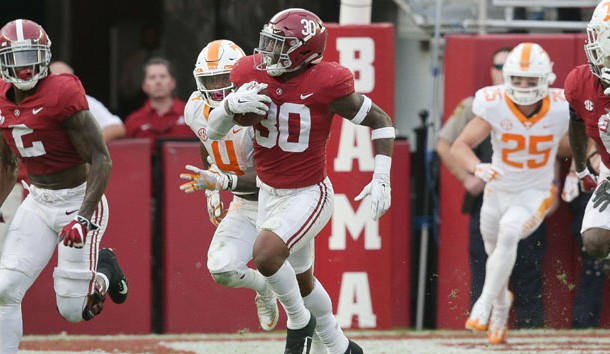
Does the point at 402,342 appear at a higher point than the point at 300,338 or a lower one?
lower

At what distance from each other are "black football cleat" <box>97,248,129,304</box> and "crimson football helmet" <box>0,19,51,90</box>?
1110 mm

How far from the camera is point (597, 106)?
7.23m

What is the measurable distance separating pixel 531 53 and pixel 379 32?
3.19ft

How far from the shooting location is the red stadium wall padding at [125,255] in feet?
31.2

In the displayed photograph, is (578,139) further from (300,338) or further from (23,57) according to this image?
(23,57)

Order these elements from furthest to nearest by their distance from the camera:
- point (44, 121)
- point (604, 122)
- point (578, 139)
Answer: point (578, 139) < point (44, 121) < point (604, 122)

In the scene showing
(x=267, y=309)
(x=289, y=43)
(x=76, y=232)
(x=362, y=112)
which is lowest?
(x=267, y=309)

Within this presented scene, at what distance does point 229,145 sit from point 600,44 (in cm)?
193

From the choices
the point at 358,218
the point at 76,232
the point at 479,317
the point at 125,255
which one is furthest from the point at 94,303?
the point at 479,317

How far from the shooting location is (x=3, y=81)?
7.37 metres

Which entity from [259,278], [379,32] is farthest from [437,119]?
[259,278]

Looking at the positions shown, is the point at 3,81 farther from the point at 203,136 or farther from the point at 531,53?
the point at 531,53

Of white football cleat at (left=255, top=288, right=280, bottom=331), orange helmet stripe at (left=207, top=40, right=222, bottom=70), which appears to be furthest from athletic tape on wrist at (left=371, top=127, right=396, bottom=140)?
white football cleat at (left=255, top=288, right=280, bottom=331)

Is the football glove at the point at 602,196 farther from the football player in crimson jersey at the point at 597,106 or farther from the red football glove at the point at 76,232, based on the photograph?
the red football glove at the point at 76,232
